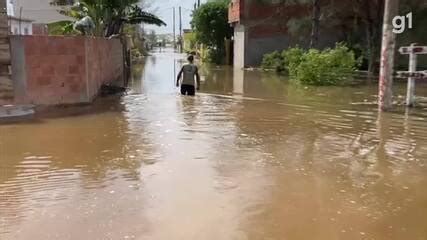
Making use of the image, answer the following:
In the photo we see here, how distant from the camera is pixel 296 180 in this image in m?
6.70

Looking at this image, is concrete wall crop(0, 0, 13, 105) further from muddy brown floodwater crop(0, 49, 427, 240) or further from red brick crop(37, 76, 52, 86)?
muddy brown floodwater crop(0, 49, 427, 240)

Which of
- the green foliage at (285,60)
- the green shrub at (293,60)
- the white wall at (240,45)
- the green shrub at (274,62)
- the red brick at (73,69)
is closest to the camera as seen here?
the red brick at (73,69)

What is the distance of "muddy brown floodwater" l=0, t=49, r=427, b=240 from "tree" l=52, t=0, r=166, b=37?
11270mm

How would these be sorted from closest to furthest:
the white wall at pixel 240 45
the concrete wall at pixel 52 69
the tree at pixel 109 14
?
1. the concrete wall at pixel 52 69
2. the tree at pixel 109 14
3. the white wall at pixel 240 45

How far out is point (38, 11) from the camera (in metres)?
44.0

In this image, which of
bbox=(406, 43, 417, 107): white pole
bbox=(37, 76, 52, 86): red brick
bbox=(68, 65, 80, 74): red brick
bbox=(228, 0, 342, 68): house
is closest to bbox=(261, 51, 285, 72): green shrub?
bbox=(228, 0, 342, 68): house

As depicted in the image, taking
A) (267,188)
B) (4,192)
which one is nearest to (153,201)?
(267,188)

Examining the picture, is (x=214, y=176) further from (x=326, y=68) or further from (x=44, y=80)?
(x=326, y=68)

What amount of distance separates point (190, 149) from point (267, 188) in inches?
93.6

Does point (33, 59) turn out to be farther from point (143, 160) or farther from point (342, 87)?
point (342, 87)

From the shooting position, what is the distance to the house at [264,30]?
33219mm

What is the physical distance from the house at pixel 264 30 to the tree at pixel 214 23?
750 cm

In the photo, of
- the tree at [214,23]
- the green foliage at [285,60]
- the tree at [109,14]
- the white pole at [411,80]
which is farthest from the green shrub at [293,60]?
the tree at [214,23]

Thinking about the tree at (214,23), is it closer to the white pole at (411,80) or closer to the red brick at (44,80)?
the white pole at (411,80)
